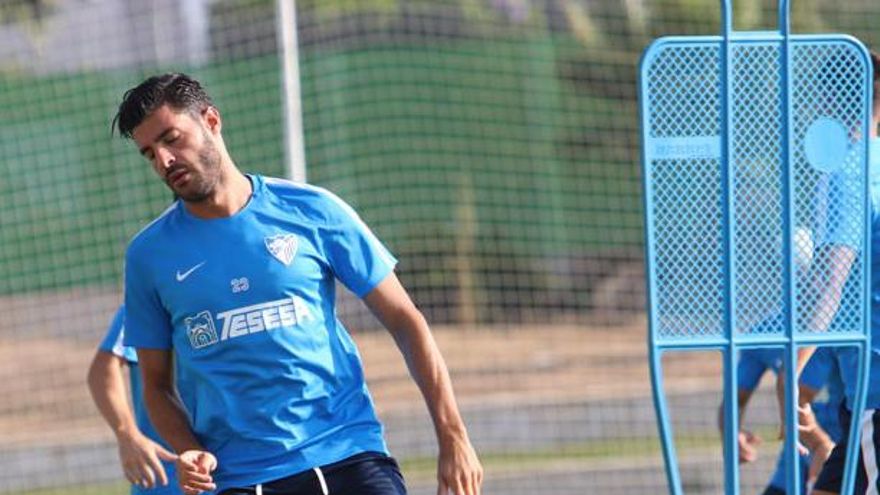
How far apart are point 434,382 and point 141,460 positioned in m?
1.12

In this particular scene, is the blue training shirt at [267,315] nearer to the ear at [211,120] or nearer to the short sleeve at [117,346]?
the ear at [211,120]

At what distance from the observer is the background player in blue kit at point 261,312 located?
4887mm

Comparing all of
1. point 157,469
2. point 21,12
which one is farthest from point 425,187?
point 157,469

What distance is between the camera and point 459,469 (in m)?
4.73

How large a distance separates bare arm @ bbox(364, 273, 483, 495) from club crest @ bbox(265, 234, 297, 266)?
230mm

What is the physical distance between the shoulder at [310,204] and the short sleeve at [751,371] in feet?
8.67

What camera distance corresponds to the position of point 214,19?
16.1 meters

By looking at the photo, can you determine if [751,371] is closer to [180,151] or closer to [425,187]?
[180,151]

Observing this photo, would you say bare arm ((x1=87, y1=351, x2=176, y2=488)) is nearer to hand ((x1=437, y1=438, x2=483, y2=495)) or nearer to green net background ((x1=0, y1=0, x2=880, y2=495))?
hand ((x1=437, y1=438, x2=483, y2=495))

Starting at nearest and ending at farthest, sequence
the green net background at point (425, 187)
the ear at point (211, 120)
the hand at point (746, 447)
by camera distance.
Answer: the ear at point (211, 120) → the hand at point (746, 447) → the green net background at point (425, 187)

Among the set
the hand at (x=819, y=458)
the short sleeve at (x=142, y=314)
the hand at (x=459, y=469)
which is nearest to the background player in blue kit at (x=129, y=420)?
the short sleeve at (x=142, y=314)

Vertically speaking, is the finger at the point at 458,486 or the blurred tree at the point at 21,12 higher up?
the blurred tree at the point at 21,12

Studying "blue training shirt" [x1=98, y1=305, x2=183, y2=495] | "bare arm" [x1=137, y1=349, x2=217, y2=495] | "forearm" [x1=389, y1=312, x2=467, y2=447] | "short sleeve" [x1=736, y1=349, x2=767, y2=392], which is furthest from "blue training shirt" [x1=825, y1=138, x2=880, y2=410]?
"blue training shirt" [x1=98, y1=305, x2=183, y2=495]

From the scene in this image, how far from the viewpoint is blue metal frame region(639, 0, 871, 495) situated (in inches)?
193
